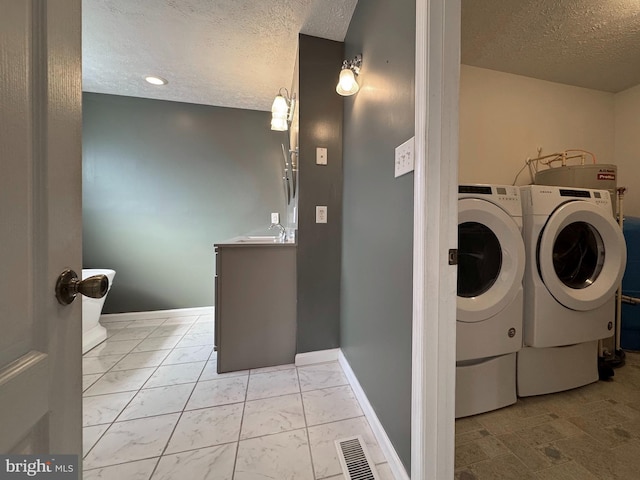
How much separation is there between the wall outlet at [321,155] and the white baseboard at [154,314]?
6.81 feet

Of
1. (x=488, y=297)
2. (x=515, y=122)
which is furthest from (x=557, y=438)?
(x=515, y=122)

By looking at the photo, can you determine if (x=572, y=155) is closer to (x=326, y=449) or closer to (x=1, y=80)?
(x=326, y=449)

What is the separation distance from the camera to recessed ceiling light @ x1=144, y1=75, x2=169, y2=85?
85.3 inches

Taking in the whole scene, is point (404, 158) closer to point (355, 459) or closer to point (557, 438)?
point (355, 459)

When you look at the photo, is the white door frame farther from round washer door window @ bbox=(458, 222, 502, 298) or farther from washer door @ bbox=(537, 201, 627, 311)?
washer door @ bbox=(537, 201, 627, 311)

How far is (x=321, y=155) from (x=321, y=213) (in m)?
0.41

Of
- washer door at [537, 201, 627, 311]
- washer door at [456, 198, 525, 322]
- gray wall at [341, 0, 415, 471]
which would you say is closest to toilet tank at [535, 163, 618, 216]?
washer door at [537, 201, 627, 311]

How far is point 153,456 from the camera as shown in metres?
1.01

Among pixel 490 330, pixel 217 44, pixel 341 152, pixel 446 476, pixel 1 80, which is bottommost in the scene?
pixel 446 476

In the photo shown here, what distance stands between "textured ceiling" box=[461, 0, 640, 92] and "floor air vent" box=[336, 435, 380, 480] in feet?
8.11

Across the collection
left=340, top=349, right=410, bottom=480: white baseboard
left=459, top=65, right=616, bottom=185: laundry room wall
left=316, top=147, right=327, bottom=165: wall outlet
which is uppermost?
left=459, top=65, right=616, bottom=185: laundry room wall

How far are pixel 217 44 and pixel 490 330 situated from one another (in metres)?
2.57

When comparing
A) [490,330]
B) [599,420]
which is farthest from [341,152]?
[599,420]

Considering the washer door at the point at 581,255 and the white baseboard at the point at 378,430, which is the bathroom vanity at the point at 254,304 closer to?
the white baseboard at the point at 378,430
